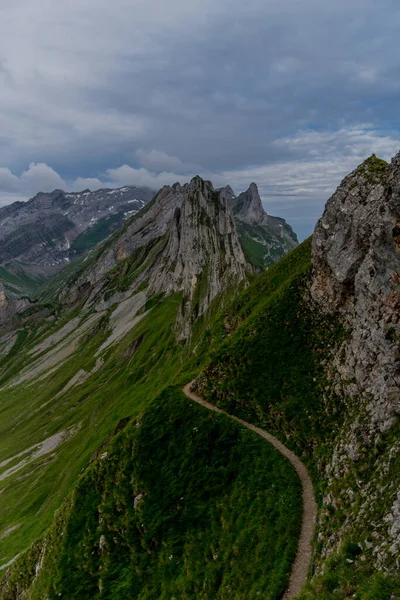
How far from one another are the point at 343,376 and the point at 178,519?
74.3ft

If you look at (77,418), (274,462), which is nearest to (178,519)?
(274,462)

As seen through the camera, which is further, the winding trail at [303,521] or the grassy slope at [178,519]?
the grassy slope at [178,519]

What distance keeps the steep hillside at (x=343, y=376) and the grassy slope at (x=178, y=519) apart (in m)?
4.10

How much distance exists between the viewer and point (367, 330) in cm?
3931

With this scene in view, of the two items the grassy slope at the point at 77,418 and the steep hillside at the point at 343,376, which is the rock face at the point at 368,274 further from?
the grassy slope at the point at 77,418

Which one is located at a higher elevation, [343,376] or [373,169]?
[373,169]

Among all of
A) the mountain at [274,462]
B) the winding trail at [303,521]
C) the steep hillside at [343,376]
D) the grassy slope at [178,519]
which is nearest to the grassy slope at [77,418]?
the grassy slope at [178,519]

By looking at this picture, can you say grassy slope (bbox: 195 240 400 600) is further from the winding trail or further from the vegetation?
the vegetation

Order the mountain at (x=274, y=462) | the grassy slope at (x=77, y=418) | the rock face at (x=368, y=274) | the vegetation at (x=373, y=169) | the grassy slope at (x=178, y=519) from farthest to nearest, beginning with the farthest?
the grassy slope at (x=77, y=418), the vegetation at (x=373, y=169), the rock face at (x=368, y=274), the grassy slope at (x=178, y=519), the mountain at (x=274, y=462)

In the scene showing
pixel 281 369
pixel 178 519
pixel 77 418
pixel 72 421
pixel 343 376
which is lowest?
pixel 72 421

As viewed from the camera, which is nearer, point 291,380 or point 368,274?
point 368,274

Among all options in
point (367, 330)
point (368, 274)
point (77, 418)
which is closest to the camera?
point (367, 330)

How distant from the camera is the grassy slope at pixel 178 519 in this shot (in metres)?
32.5

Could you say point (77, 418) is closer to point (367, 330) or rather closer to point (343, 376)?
point (343, 376)
